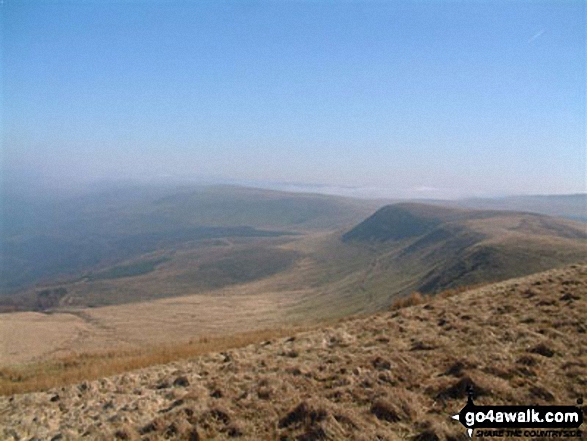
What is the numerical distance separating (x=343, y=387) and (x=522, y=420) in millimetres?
3453

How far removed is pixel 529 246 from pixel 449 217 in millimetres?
105424

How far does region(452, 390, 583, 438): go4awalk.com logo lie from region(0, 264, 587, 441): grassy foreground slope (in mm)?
267

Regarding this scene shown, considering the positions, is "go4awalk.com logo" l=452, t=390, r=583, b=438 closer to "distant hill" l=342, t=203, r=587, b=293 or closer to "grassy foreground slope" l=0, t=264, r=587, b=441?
"grassy foreground slope" l=0, t=264, r=587, b=441

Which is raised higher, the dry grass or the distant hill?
the dry grass

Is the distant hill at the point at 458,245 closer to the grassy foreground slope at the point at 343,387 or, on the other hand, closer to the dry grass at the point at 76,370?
the grassy foreground slope at the point at 343,387

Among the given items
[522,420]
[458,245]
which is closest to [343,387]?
[522,420]

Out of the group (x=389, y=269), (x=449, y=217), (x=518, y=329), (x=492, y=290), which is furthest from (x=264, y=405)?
(x=449, y=217)

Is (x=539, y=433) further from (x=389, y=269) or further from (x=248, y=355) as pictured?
(x=389, y=269)

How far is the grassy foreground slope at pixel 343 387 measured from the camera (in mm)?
8195

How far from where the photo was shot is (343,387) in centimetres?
965

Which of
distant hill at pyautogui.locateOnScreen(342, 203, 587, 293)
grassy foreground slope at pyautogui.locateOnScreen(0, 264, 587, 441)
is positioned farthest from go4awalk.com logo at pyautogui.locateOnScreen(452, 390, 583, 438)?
distant hill at pyautogui.locateOnScreen(342, 203, 587, 293)

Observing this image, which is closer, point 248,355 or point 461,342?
point 461,342

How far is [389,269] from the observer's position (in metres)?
90.4

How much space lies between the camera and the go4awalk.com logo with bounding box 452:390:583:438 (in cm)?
725
